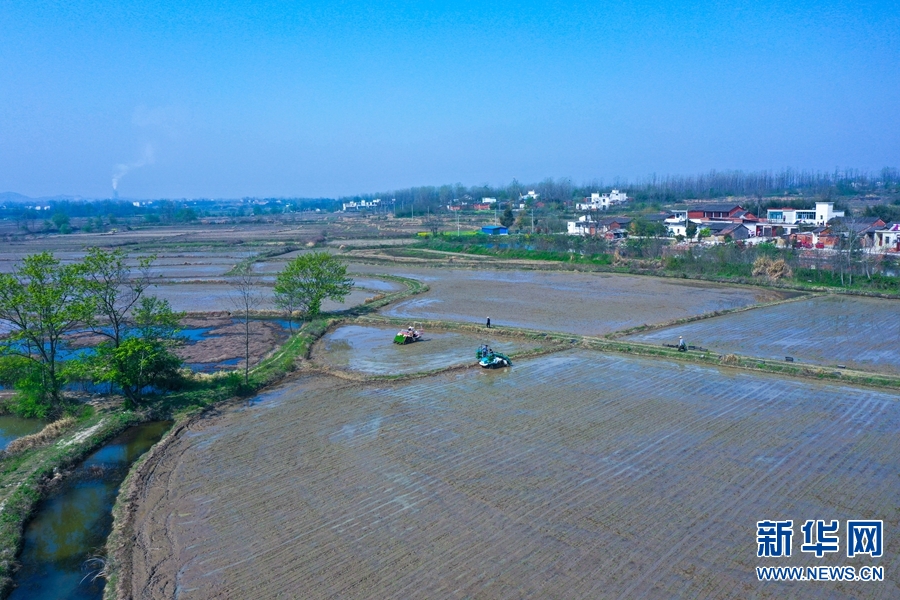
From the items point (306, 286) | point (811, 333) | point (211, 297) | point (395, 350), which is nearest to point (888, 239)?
point (811, 333)

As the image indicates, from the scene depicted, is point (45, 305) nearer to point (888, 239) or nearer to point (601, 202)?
point (888, 239)

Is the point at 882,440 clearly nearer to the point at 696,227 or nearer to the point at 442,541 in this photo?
the point at 442,541

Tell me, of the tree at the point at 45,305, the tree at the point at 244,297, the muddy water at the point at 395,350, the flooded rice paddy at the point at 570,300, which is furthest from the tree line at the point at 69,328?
the flooded rice paddy at the point at 570,300

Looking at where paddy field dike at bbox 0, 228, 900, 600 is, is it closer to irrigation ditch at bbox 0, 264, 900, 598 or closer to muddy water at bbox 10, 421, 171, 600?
irrigation ditch at bbox 0, 264, 900, 598

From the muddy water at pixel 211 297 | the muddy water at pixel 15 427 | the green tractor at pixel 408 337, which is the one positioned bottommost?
the muddy water at pixel 15 427

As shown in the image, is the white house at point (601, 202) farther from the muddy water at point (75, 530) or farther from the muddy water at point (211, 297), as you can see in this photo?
the muddy water at point (75, 530)

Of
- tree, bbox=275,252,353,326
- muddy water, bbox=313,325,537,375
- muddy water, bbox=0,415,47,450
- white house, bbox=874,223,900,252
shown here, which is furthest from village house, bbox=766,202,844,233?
muddy water, bbox=0,415,47,450

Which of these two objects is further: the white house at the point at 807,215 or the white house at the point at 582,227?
the white house at the point at 582,227

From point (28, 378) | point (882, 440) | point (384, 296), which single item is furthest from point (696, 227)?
point (28, 378)
